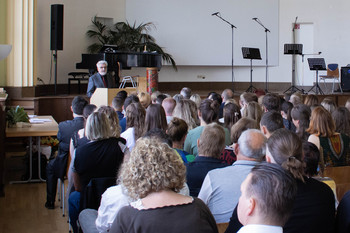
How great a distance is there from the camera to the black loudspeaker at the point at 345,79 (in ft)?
42.9

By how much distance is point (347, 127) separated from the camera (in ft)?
14.7

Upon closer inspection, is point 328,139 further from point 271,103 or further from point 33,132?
point 33,132

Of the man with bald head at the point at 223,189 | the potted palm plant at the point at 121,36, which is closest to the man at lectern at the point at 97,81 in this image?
the potted palm plant at the point at 121,36

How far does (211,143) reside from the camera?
3102 mm

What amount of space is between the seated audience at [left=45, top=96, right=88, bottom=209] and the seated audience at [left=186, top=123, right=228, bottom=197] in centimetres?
212

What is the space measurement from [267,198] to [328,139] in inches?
104

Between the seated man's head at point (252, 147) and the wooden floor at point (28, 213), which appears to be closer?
the seated man's head at point (252, 147)

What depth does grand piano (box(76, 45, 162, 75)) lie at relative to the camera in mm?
10555

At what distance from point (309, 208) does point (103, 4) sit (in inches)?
453

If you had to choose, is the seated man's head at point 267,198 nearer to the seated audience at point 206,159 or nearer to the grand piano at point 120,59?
the seated audience at point 206,159

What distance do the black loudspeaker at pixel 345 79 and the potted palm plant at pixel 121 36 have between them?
488 centimetres

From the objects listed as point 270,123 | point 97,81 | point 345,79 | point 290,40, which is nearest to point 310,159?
point 270,123

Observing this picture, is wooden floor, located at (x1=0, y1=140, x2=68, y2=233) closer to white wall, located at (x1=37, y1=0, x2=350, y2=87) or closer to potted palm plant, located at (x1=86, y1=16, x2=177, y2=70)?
potted palm plant, located at (x1=86, y1=16, x2=177, y2=70)

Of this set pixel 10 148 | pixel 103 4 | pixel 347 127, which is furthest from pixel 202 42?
pixel 347 127
